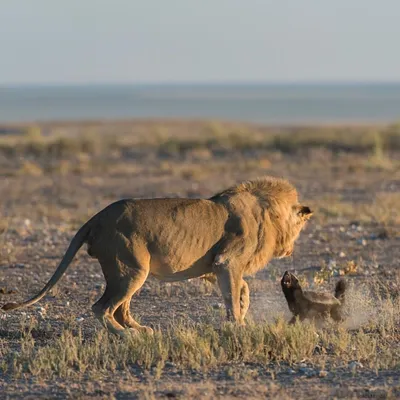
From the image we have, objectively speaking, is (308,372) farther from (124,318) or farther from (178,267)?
(124,318)

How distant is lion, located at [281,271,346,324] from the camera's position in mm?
10352

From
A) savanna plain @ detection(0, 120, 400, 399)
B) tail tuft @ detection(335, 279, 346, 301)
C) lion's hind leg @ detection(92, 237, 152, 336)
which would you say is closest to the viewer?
savanna plain @ detection(0, 120, 400, 399)

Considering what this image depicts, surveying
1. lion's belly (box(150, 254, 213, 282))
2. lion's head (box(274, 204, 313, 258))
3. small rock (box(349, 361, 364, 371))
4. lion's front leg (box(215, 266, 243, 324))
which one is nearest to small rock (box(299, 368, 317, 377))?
small rock (box(349, 361, 364, 371))

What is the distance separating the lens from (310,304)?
34.0 ft

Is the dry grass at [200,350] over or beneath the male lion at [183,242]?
beneath

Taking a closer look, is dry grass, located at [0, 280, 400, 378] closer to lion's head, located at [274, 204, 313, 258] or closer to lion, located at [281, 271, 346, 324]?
lion, located at [281, 271, 346, 324]

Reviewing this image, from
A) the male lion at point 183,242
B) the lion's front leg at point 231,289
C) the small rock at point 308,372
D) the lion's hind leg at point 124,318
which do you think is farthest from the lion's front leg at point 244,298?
the small rock at point 308,372

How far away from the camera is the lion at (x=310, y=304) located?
34.0 ft

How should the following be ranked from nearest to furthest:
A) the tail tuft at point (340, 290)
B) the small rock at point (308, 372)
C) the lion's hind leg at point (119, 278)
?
the small rock at point (308, 372), the lion's hind leg at point (119, 278), the tail tuft at point (340, 290)

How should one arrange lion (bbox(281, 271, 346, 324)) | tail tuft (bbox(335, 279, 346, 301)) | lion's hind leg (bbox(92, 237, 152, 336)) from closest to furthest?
lion's hind leg (bbox(92, 237, 152, 336)) < lion (bbox(281, 271, 346, 324)) < tail tuft (bbox(335, 279, 346, 301))

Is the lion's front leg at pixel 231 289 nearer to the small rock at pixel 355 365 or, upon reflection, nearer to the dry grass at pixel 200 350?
the dry grass at pixel 200 350

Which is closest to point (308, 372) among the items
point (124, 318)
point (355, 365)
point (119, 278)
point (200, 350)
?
point (355, 365)

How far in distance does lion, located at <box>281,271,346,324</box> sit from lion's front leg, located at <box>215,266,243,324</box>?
662 millimetres

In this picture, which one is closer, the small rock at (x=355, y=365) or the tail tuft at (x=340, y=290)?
the small rock at (x=355, y=365)
